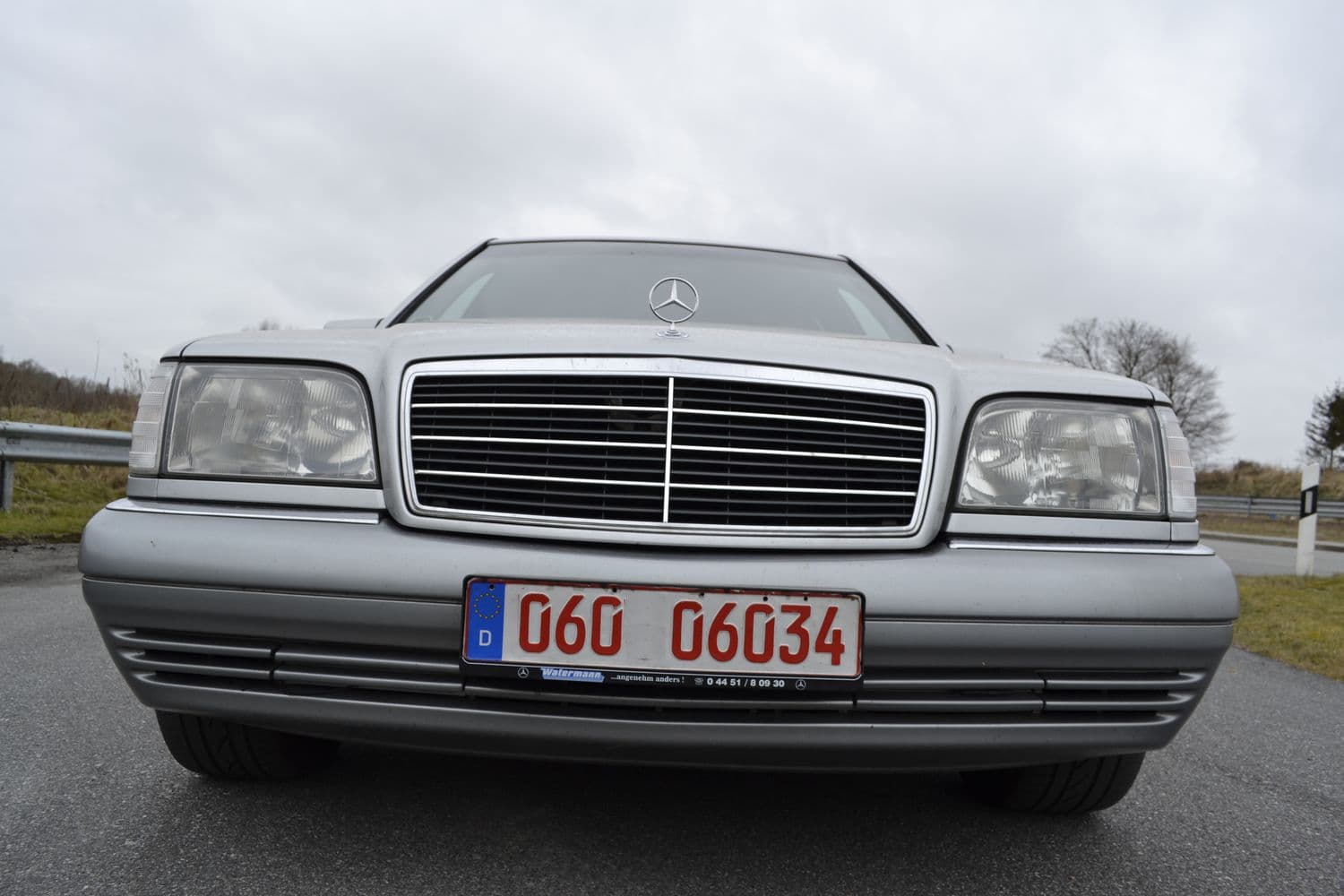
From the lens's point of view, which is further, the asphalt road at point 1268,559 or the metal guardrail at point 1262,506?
the metal guardrail at point 1262,506

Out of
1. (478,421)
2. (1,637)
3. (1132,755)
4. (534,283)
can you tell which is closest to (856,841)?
(1132,755)

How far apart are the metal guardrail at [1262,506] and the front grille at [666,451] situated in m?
25.9

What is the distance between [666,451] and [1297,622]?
211 inches

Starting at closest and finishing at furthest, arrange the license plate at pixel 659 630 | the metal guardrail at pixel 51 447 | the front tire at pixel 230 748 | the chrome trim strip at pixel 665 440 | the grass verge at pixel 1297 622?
the license plate at pixel 659 630 → the chrome trim strip at pixel 665 440 → the front tire at pixel 230 748 → the grass verge at pixel 1297 622 → the metal guardrail at pixel 51 447

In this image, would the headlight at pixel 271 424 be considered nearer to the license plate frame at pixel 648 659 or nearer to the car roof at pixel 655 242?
the license plate frame at pixel 648 659

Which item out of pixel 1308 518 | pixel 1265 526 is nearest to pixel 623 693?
pixel 1308 518

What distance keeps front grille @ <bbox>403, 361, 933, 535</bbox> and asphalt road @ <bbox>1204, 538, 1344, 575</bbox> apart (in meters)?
8.29

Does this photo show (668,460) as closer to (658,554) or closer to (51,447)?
(658,554)

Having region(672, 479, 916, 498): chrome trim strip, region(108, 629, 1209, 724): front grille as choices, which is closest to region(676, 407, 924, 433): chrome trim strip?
region(672, 479, 916, 498): chrome trim strip

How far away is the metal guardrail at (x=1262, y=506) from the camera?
23.4 m

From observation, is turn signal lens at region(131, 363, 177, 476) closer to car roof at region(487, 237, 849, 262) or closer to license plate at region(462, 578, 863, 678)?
license plate at region(462, 578, 863, 678)

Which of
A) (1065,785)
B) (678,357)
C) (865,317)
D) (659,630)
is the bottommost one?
(1065,785)

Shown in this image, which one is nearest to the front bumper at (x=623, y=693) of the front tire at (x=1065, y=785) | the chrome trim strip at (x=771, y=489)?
the chrome trim strip at (x=771, y=489)

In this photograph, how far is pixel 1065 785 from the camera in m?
2.09
